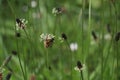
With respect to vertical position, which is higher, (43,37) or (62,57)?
(43,37)

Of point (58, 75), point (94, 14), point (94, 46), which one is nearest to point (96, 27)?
point (94, 14)

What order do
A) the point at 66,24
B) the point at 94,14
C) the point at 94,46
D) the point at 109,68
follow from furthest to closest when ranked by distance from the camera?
the point at 66,24, the point at 94,14, the point at 94,46, the point at 109,68

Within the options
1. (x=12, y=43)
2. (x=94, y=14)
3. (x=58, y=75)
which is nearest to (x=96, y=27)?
(x=94, y=14)

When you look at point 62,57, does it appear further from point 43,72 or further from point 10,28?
point 10,28

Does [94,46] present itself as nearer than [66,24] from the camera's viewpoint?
Yes

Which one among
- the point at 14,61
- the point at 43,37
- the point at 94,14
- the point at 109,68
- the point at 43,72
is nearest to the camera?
the point at 43,37

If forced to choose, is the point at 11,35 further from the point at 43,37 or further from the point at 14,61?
the point at 43,37
